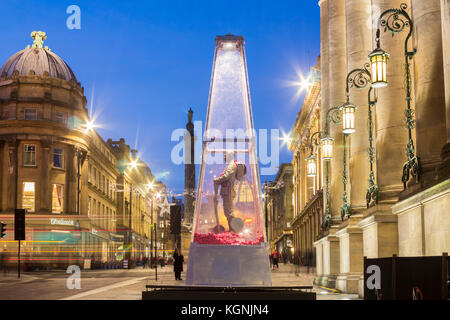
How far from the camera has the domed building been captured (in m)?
64.1

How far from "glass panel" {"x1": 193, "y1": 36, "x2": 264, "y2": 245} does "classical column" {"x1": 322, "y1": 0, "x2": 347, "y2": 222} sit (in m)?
7.99

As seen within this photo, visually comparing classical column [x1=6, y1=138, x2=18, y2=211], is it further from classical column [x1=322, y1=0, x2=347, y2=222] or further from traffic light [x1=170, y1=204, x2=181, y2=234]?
classical column [x1=322, y1=0, x2=347, y2=222]

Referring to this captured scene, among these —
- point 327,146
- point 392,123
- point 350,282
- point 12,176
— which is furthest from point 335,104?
point 12,176

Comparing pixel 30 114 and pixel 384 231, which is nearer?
pixel 384 231

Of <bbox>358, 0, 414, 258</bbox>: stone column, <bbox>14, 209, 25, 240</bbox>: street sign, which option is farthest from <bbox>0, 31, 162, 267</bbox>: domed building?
<bbox>358, 0, 414, 258</bbox>: stone column

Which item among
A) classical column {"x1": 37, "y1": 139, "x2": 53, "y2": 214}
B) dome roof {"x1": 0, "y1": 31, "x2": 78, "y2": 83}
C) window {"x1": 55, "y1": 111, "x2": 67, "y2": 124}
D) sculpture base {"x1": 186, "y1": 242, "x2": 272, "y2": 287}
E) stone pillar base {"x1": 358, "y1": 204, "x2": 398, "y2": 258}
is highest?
dome roof {"x1": 0, "y1": 31, "x2": 78, "y2": 83}

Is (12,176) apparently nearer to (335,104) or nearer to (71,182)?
(71,182)

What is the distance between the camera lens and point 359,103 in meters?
21.0

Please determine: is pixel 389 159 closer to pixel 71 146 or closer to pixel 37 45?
pixel 71 146

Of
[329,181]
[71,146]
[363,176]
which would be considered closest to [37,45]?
[71,146]

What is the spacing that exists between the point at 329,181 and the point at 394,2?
11.7m

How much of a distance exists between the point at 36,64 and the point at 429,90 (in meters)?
62.9

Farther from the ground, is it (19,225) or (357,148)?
(357,148)

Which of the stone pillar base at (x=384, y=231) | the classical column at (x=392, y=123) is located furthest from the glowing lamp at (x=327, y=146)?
the stone pillar base at (x=384, y=231)
